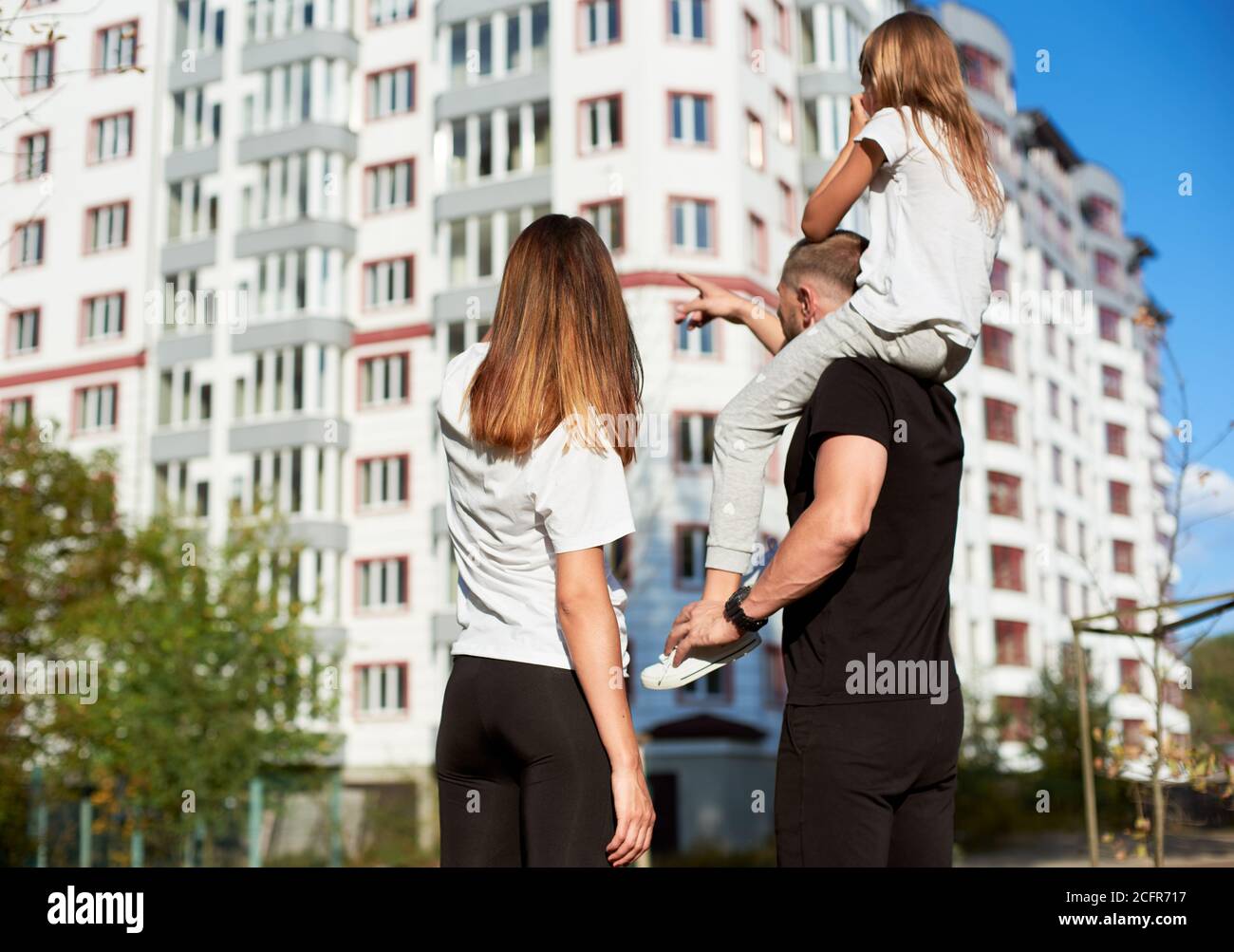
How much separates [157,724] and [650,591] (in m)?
13.1

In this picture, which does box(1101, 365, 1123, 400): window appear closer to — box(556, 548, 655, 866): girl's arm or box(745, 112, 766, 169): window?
box(745, 112, 766, 169): window

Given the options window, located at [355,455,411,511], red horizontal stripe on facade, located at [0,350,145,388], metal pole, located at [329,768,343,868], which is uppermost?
red horizontal stripe on facade, located at [0,350,145,388]

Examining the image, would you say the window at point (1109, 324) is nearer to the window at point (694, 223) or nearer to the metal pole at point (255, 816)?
the window at point (694, 223)

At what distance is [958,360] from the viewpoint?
3.19 metres

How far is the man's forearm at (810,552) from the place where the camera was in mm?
2836

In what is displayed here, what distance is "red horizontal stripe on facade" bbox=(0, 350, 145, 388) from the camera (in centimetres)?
4544

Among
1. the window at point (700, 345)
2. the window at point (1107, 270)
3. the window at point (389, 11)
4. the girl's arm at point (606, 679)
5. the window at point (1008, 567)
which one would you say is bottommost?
the girl's arm at point (606, 679)

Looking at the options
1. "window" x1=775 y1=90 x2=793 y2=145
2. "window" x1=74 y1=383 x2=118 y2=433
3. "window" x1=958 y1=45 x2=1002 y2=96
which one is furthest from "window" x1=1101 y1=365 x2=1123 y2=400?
"window" x1=74 y1=383 x2=118 y2=433

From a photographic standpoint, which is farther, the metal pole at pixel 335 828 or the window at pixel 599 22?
the window at pixel 599 22

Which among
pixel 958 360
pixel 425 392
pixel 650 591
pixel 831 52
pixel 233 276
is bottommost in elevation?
pixel 958 360

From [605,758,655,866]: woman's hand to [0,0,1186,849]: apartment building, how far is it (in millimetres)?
29001

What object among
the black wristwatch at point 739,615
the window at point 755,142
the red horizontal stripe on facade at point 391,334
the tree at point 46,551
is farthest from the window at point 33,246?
the black wristwatch at point 739,615
